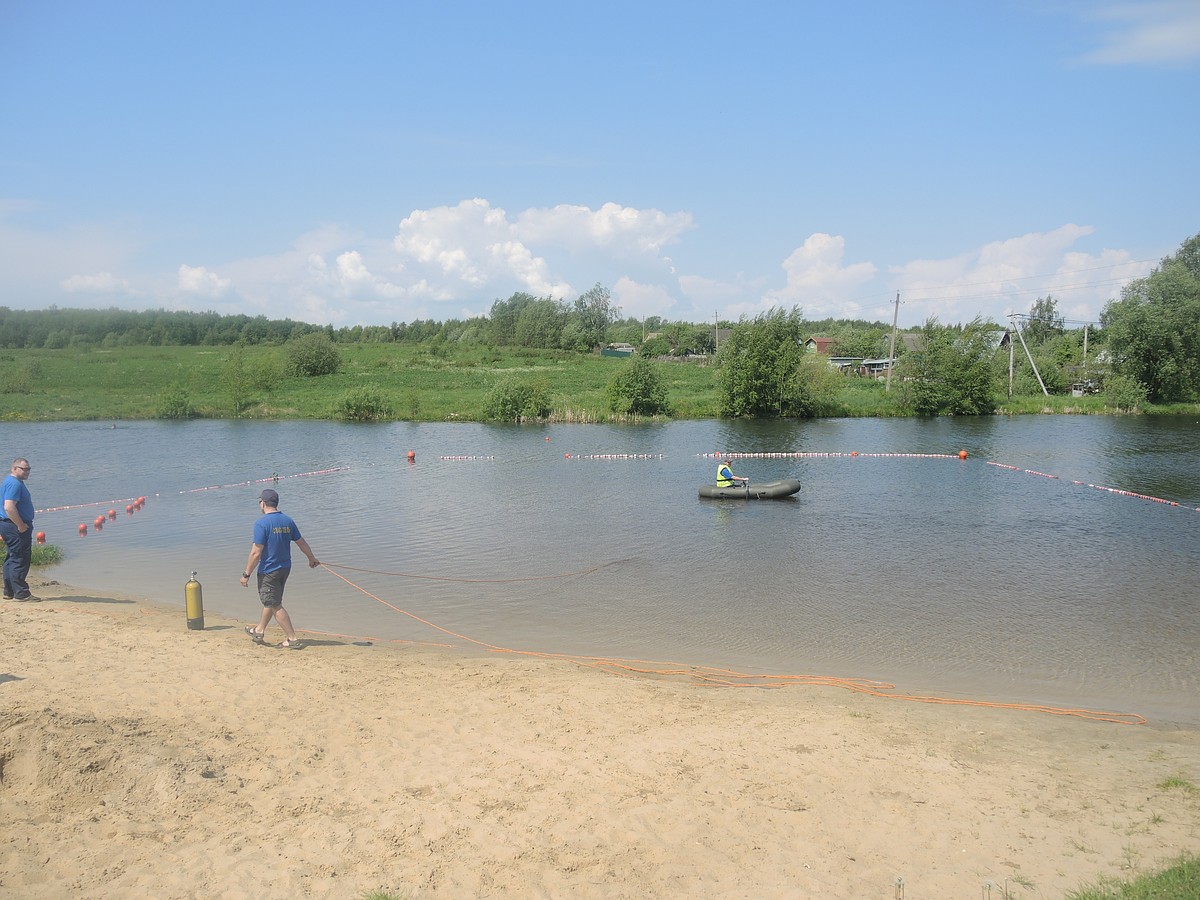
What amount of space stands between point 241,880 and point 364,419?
5090cm

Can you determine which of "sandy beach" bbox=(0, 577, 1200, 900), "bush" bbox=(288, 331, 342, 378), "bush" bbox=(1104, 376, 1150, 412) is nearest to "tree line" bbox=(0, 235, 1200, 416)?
"bush" bbox=(1104, 376, 1150, 412)

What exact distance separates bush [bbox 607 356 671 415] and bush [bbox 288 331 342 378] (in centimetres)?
3221

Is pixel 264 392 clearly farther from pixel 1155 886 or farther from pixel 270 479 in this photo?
pixel 1155 886

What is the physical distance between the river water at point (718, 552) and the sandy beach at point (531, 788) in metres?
2.80

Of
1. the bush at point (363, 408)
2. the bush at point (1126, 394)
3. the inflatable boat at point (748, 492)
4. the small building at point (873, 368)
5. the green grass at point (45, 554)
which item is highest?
the small building at point (873, 368)

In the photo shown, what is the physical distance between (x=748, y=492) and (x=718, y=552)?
22.4ft

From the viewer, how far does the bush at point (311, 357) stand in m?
72.8

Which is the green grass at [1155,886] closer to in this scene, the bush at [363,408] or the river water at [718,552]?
the river water at [718,552]

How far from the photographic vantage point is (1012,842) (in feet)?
20.5

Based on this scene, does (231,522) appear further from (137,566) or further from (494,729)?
(494,729)

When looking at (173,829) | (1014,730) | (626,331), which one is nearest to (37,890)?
(173,829)

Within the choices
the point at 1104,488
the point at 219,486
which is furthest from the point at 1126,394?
the point at 219,486

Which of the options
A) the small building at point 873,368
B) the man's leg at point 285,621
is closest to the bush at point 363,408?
the man's leg at point 285,621

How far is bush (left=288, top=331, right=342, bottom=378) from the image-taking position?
7281 cm
